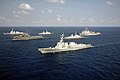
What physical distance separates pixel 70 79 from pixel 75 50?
196 ft

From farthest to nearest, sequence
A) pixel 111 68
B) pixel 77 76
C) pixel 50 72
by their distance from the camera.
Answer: pixel 111 68 < pixel 50 72 < pixel 77 76

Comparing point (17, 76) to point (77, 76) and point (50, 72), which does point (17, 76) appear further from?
point (77, 76)

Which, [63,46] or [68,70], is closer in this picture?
[68,70]

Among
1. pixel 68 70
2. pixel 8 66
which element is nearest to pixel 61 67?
pixel 68 70

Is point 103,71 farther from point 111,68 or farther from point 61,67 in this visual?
point 61,67

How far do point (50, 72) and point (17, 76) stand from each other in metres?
14.1

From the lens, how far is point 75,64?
7594cm

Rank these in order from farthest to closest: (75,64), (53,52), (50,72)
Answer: (53,52) < (75,64) < (50,72)

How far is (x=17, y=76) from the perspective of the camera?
2269 inches

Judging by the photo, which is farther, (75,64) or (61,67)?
(75,64)

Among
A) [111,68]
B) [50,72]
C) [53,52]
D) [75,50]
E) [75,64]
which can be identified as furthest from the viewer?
[75,50]

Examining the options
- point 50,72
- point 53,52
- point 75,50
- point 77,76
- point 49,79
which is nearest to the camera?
point 49,79

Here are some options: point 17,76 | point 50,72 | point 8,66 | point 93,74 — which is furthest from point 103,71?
point 8,66

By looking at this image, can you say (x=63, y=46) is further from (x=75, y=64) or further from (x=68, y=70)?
(x=68, y=70)
